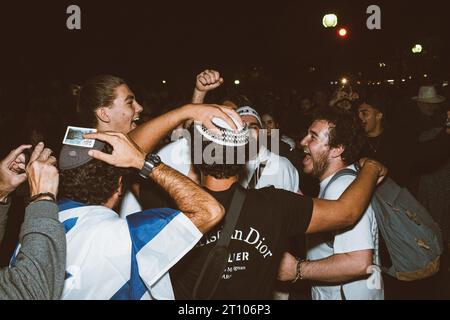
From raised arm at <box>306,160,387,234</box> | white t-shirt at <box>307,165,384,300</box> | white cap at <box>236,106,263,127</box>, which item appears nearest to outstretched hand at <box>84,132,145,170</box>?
raised arm at <box>306,160,387,234</box>

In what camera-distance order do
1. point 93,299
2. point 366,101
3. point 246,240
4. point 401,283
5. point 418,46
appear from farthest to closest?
1. point 418,46
2. point 366,101
3. point 401,283
4. point 246,240
5. point 93,299

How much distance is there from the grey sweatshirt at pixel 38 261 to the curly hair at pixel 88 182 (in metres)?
0.35

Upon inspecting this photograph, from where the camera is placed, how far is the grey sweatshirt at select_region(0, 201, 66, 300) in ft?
4.24

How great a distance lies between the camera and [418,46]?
1744 centimetres

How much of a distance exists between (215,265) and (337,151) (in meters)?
1.43

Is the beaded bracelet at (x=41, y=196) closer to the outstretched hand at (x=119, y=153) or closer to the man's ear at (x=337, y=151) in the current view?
the outstretched hand at (x=119, y=153)

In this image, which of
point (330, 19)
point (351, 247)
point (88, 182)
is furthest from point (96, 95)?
point (330, 19)

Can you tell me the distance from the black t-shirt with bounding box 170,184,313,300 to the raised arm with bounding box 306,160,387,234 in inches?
3.6

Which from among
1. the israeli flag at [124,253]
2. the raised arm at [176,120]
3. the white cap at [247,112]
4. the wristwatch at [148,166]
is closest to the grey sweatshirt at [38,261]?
the israeli flag at [124,253]
